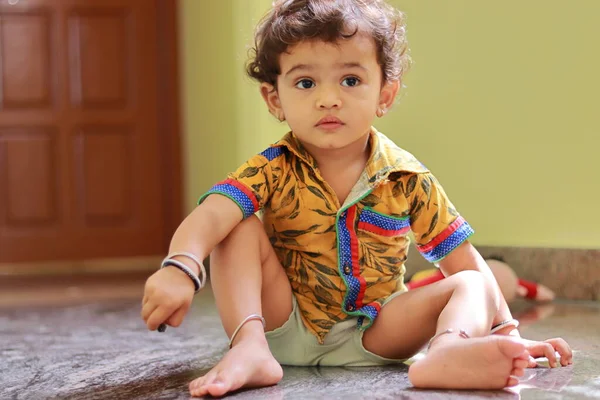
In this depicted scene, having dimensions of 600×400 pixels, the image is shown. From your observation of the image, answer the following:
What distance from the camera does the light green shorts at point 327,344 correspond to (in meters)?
1.23

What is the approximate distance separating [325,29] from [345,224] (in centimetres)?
28

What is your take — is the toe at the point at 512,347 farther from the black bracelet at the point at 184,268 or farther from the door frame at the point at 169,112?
the door frame at the point at 169,112

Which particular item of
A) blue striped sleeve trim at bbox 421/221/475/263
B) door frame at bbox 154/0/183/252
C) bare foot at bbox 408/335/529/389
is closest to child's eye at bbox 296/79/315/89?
blue striped sleeve trim at bbox 421/221/475/263

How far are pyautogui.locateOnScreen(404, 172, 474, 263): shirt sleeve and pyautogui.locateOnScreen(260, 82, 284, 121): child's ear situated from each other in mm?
225

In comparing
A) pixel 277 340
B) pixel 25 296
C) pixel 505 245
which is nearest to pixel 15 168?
pixel 25 296

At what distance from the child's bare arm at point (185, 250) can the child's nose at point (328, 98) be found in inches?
7.4

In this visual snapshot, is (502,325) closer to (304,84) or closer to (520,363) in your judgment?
(520,363)

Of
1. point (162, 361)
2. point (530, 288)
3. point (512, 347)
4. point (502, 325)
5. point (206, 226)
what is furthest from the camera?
point (530, 288)

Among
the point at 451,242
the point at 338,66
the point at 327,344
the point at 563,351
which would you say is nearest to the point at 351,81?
the point at 338,66

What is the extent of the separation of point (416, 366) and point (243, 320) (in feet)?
0.80

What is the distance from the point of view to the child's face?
1.17 metres

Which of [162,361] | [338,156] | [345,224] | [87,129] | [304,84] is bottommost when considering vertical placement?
[162,361]

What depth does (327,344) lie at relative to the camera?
4.06 ft

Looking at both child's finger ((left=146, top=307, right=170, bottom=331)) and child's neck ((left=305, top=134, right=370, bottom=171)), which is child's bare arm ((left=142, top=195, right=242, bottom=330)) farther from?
child's neck ((left=305, top=134, right=370, bottom=171))
